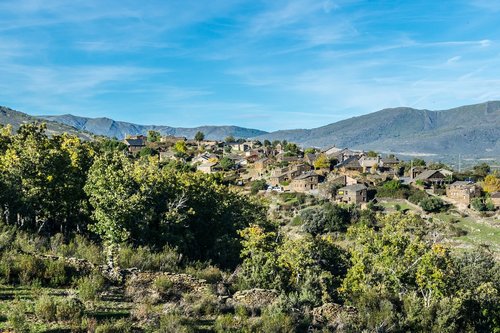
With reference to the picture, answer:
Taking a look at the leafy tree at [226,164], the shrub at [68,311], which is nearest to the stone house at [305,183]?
the leafy tree at [226,164]

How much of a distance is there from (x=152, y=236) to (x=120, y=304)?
29.5 ft

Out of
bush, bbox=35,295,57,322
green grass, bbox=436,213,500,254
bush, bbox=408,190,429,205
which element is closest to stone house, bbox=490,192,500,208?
green grass, bbox=436,213,500,254

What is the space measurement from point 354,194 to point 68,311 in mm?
64330

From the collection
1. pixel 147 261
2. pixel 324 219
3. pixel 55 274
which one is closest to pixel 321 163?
pixel 324 219

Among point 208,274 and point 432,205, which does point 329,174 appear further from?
point 208,274

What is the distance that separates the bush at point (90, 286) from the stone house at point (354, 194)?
61.7 meters

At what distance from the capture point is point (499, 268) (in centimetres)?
2753

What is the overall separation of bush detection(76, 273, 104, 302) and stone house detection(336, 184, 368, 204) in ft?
202

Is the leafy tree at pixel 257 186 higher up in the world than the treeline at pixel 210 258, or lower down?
lower down

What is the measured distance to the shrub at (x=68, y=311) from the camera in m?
9.12

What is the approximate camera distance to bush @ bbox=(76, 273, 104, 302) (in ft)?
34.5

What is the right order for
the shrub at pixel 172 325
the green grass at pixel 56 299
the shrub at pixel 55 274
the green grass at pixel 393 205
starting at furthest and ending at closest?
the green grass at pixel 393 205 < the shrub at pixel 55 274 < the shrub at pixel 172 325 < the green grass at pixel 56 299

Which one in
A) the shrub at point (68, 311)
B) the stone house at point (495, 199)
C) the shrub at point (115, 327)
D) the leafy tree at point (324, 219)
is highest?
the shrub at point (68, 311)

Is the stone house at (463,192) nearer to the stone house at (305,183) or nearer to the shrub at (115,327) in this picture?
the stone house at (305,183)
